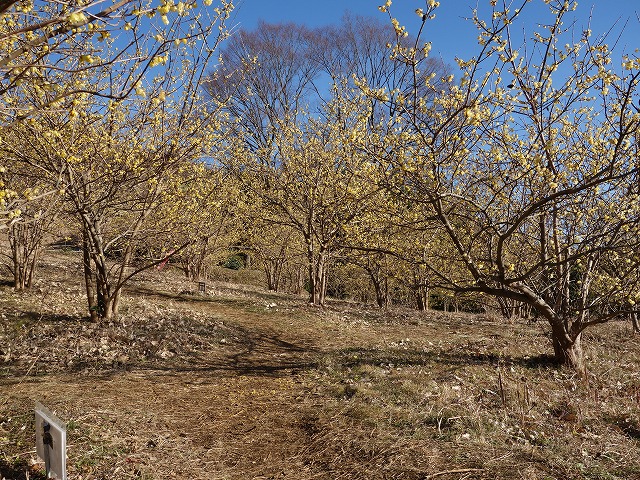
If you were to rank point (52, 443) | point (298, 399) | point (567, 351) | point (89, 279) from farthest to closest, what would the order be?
point (89, 279), point (567, 351), point (298, 399), point (52, 443)

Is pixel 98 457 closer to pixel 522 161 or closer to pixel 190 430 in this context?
pixel 190 430

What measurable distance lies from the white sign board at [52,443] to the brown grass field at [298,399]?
13.0 inches

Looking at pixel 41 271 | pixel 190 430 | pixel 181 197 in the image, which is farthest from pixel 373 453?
pixel 41 271

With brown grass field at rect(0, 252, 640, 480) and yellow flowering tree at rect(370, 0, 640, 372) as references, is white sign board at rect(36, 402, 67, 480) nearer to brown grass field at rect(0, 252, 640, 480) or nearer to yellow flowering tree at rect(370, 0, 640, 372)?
brown grass field at rect(0, 252, 640, 480)

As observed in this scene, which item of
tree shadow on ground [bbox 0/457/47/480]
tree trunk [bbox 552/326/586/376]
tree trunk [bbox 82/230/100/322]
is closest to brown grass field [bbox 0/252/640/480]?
tree shadow on ground [bbox 0/457/47/480]

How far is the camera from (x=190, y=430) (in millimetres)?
4332

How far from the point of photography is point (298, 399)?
5160 mm

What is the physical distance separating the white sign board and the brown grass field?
330 millimetres

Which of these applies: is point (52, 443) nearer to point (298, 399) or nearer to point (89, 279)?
point (298, 399)

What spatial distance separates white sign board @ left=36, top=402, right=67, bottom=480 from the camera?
2.86m

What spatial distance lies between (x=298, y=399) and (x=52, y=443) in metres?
2.69

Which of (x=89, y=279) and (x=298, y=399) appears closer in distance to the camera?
(x=298, y=399)

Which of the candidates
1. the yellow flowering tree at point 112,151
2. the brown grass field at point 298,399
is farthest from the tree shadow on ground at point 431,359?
the yellow flowering tree at point 112,151

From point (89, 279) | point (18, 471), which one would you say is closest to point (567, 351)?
point (18, 471)
